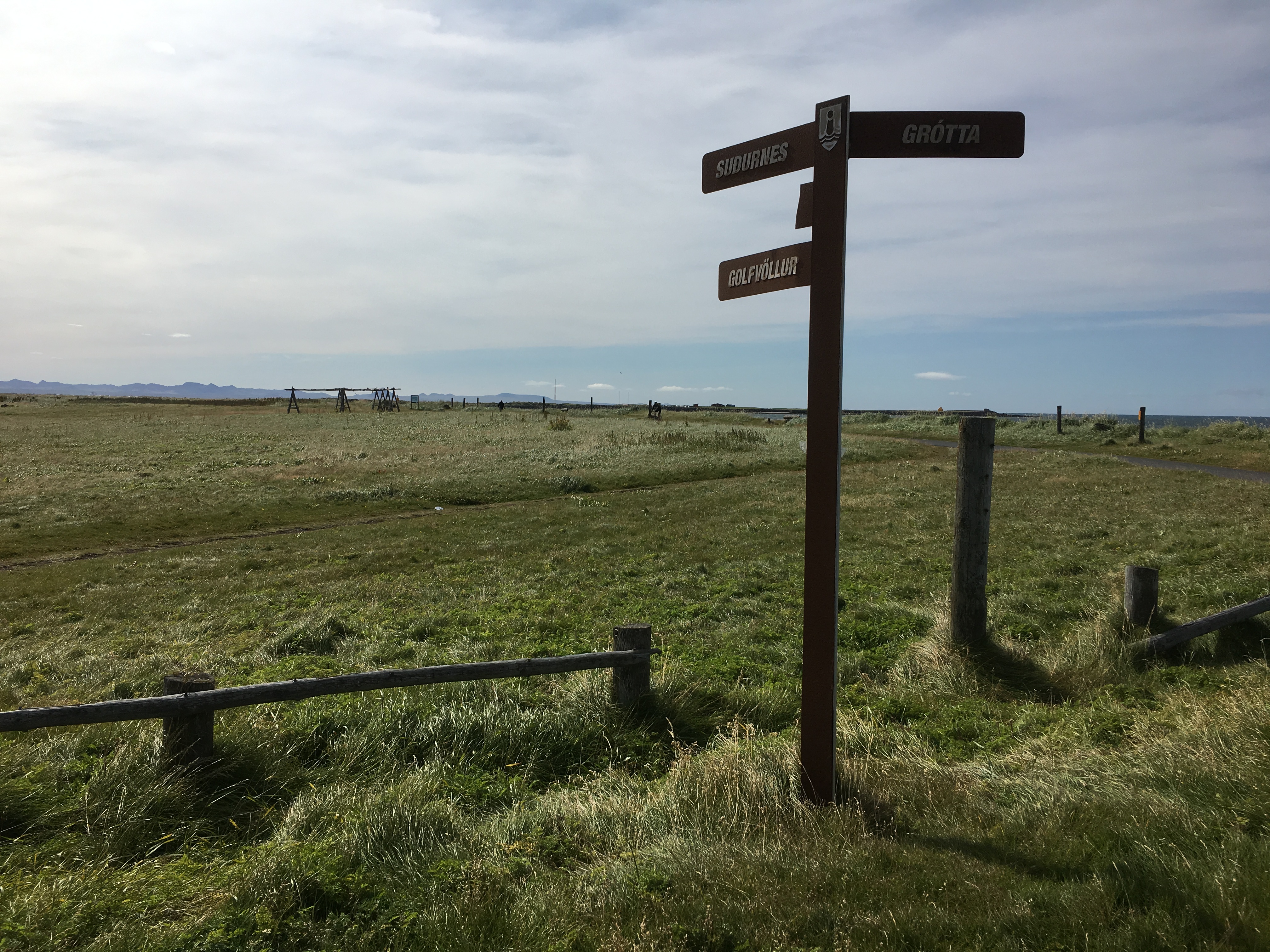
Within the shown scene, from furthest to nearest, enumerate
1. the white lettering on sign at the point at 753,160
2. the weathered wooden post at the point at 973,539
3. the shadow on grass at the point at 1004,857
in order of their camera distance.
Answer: the weathered wooden post at the point at 973,539 < the white lettering on sign at the point at 753,160 < the shadow on grass at the point at 1004,857

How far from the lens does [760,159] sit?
176 inches

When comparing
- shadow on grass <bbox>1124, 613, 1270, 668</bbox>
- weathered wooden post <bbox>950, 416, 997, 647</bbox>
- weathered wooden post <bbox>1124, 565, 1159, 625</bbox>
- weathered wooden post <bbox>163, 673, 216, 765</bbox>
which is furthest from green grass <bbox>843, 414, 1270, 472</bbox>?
weathered wooden post <bbox>163, 673, 216, 765</bbox>

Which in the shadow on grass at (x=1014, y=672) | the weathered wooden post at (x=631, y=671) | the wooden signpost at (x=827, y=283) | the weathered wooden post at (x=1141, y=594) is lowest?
the shadow on grass at (x=1014, y=672)

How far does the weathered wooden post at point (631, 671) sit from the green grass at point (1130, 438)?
23.7 metres

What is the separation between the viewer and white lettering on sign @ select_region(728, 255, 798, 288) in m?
4.22

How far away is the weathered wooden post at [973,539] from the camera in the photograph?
6988 millimetres

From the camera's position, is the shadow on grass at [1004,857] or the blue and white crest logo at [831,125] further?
the blue and white crest logo at [831,125]

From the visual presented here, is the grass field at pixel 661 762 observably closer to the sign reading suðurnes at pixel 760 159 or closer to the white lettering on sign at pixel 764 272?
the white lettering on sign at pixel 764 272

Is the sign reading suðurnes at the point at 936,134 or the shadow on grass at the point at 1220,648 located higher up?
the sign reading suðurnes at the point at 936,134

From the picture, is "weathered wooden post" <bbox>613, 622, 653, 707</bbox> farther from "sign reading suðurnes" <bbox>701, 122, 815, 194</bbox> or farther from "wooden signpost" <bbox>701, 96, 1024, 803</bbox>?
"sign reading suðurnes" <bbox>701, 122, 815, 194</bbox>

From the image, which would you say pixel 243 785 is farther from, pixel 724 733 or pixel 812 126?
pixel 812 126

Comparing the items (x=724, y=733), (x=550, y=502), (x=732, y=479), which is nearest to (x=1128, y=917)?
(x=724, y=733)

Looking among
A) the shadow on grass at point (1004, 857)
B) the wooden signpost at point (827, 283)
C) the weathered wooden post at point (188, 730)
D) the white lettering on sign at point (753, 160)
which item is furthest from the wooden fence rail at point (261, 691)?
the white lettering on sign at point (753, 160)

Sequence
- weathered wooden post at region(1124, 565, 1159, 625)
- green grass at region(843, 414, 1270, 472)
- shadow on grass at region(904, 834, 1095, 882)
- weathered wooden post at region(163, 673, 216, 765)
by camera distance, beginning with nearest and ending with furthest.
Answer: shadow on grass at region(904, 834, 1095, 882) → weathered wooden post at region(163, 673, 216, 765) → weathered wooden post at region(1124, 565, 1159, 625) → green grass at region(843, 414, 1270, 472)
